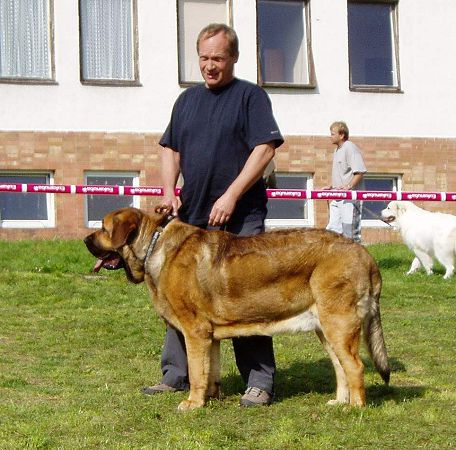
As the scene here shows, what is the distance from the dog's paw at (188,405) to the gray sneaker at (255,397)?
31cm

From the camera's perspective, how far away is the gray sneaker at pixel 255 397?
7141mm

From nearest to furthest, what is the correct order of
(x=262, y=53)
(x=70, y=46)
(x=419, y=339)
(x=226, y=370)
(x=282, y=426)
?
(x=282, y=426) < (x=226, y=370) < (x=419, y=339) < (x=70, y=46) < (x=262, y=53)

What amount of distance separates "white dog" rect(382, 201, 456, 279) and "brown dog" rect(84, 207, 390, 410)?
8.56 metres

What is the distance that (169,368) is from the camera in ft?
25.1

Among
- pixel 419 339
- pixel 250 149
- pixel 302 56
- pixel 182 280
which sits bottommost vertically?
pixel 419 339

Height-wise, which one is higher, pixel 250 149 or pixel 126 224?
pixel 250 149

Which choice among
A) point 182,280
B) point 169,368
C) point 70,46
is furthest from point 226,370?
point 70,46

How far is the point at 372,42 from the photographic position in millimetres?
21031

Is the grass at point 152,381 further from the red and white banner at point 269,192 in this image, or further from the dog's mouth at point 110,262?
the red and white banner at point 269,192

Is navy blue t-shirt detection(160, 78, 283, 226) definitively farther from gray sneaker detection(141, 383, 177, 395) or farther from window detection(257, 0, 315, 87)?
window detection(257, 0, 315, 87)

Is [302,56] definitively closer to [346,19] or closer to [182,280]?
[346,19]

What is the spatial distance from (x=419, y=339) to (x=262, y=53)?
11093 millimetres

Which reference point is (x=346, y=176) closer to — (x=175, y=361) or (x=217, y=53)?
(x=175, y=361)

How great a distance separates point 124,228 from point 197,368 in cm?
102
